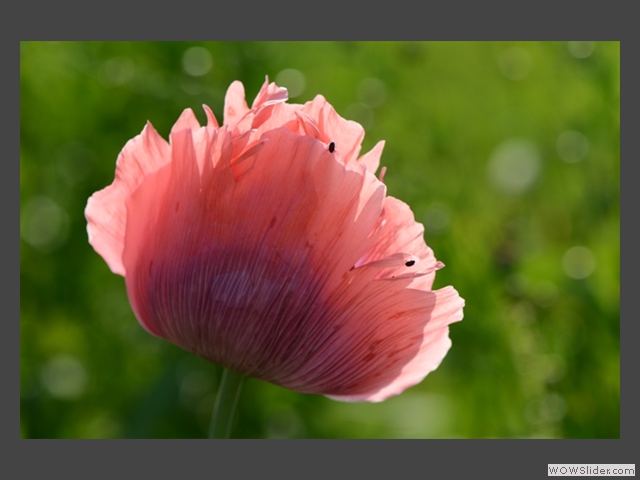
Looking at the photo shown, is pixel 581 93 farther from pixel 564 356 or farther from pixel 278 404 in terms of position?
pixel 278 404

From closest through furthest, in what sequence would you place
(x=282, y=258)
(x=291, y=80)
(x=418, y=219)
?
1. (x=282, y=258)
2. (x=418, y=219)
3. (x=291, y=80)

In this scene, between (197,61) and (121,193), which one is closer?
(121,193)

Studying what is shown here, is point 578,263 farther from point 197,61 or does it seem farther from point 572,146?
point 197,61

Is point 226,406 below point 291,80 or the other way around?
below

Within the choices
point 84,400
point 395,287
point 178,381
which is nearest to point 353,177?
point 395,287

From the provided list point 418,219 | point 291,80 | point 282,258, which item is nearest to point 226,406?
point 282,258

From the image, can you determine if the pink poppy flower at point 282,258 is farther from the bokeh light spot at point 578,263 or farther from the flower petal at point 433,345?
the bokeh light spot at point 578,263

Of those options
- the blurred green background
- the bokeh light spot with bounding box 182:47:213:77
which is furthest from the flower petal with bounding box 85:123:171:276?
the bokeh light spot with bounding box 182:47:213:77
